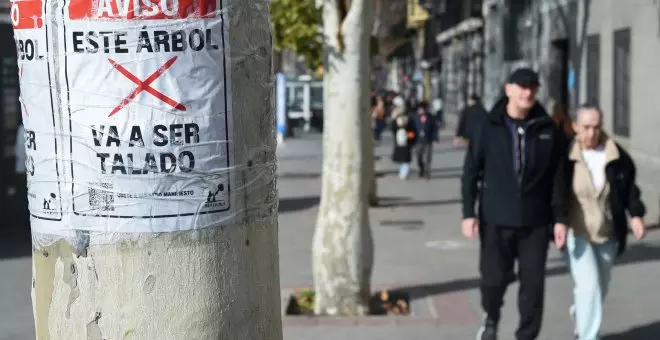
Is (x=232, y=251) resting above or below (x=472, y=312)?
above

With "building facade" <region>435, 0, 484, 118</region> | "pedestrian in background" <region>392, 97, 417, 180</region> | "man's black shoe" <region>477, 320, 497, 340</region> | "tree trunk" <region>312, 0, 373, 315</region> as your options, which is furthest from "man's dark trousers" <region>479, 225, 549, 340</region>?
"building facade" <region>435, 0, 484, 118</region>

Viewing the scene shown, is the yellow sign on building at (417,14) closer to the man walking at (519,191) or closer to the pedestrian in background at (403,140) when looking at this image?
the pedestrian in background at (403,140)

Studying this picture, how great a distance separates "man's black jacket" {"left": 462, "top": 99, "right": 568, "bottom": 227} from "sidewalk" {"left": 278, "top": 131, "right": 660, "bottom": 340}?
150 cm

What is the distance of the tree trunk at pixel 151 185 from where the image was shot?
8.37ft

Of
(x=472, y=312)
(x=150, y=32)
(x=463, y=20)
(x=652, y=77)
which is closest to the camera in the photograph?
(x=150, y=32)

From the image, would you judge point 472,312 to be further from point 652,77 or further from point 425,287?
point 652,77

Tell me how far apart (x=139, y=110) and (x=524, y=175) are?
437 cm

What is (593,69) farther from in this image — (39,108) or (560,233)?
(39,108)

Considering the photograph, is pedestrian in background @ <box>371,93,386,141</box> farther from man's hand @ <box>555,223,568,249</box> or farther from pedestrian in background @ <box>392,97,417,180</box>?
man's hand @ <box>555,223,568,249</box>

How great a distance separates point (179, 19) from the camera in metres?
2.56

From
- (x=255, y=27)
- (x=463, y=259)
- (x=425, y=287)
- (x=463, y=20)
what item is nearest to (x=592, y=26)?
(x=463, y=259)

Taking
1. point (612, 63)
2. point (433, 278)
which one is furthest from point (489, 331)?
point (612, 63)

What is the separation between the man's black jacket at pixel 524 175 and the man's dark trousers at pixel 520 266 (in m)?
0.08

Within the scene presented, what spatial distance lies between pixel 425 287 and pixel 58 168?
7.30 meters
